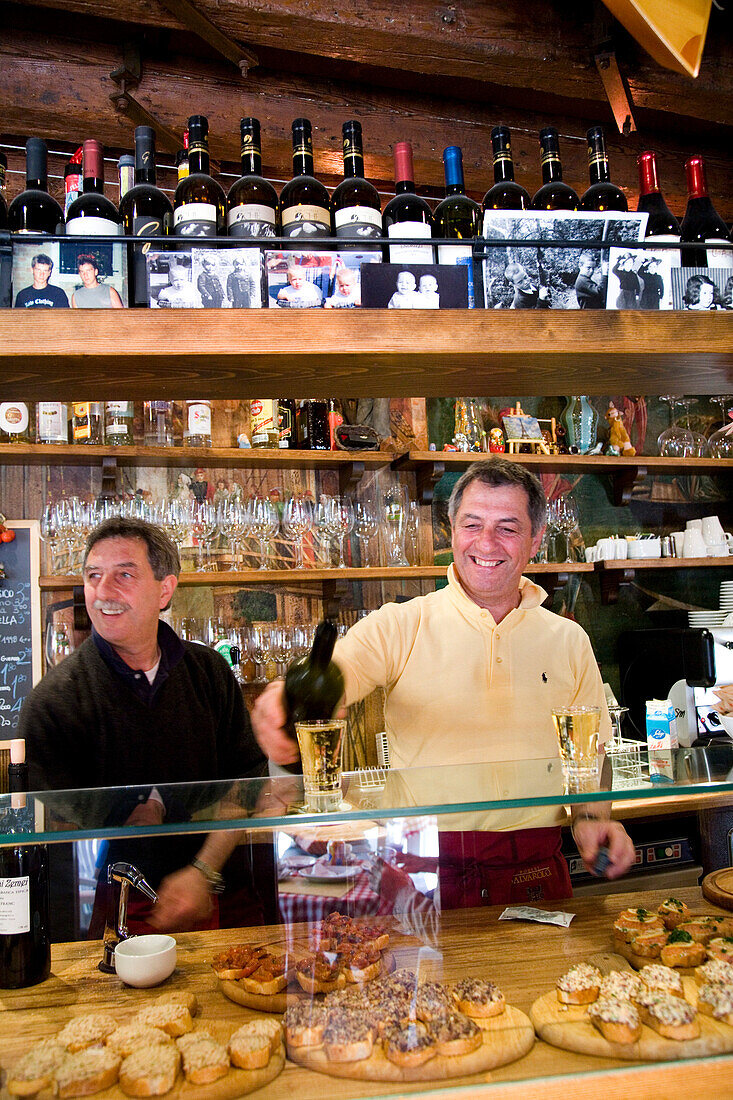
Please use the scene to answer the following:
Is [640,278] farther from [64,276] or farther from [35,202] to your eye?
[35,202]

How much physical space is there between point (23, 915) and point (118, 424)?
2136 millimetres

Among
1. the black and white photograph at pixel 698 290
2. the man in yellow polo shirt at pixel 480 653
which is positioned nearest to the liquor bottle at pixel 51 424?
the man in yellow polo shirt at pixel 480 653

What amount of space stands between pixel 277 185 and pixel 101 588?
1.94 m

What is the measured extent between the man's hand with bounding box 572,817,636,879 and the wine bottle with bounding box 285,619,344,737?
1.49ft

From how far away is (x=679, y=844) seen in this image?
2.95 m

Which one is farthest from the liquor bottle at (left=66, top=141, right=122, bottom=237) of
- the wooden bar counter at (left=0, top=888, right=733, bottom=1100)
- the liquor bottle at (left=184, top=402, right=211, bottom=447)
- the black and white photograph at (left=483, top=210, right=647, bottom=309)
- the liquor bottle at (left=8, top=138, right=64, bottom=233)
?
the liquor bottle at (left=184, top=402, right=211, bottom=447)

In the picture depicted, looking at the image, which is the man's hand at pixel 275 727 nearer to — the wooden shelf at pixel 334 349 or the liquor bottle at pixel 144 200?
the wooden shelf at pixel 334 349

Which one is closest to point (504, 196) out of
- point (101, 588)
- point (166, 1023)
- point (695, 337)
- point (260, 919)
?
point (695, 337)

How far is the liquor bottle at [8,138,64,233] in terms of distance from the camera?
1.66 m

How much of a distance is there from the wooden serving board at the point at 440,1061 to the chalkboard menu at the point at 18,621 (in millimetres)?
2403

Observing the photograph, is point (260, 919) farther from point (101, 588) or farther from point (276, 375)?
point (101, 588)

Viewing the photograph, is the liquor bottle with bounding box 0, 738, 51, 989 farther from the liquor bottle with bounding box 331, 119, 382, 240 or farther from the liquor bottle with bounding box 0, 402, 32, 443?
the liquor bottle with bounding box 0, 402, 32, 443

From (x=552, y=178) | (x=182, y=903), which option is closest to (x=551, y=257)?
(x=552, y=178)

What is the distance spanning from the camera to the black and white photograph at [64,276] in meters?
1.13
